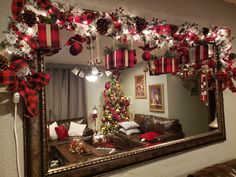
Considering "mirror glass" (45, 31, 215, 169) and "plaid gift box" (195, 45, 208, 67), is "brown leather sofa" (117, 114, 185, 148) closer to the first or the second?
"mirror glass" (45, 31, 215, 169)

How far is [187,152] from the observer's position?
176 centimetres

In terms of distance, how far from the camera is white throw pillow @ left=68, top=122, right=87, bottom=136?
1.32 metres

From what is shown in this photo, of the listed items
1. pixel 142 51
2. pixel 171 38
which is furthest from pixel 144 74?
pixel 171 38

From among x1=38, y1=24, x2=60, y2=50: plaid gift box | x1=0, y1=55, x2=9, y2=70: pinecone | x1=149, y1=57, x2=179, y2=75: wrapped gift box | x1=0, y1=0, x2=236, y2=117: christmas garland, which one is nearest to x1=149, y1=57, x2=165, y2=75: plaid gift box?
x1=149, y1=57, x2=179, y2=75: wrapped gift box

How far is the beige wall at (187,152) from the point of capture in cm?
109

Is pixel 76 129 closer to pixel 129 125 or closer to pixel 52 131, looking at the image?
pixel 52 131

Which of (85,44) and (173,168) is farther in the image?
(173,168)

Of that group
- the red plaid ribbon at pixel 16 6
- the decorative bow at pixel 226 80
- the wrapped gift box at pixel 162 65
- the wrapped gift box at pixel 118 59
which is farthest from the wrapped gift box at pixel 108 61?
the decorative bow at pixel 226 80

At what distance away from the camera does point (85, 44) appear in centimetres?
138

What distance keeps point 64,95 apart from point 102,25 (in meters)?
0.55

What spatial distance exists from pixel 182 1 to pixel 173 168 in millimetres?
1488

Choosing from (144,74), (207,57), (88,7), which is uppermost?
(88,7)

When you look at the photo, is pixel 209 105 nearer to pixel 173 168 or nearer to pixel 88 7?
pixel 173 168

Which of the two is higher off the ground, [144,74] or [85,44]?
[85,44]
